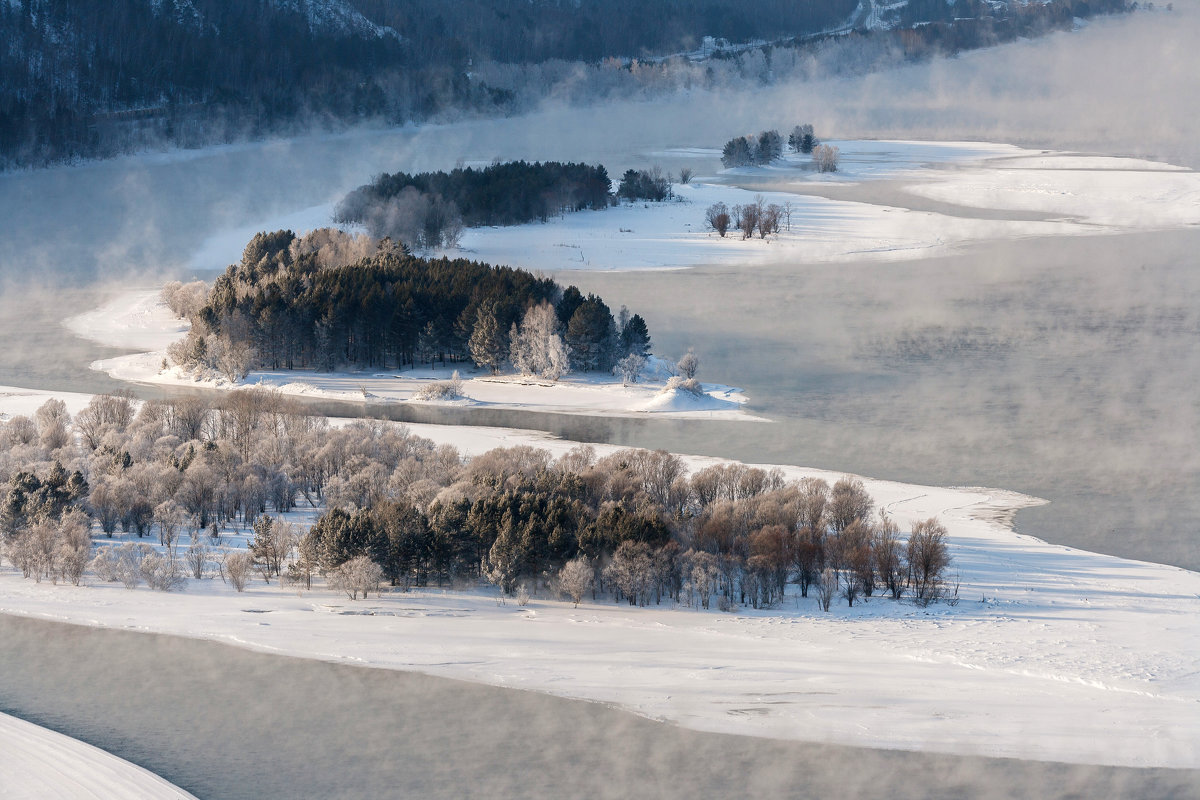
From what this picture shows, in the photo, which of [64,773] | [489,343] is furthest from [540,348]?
[64,773]

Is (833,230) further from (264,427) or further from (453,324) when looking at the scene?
(264,427)

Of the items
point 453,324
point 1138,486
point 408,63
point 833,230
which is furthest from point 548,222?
point 408,63

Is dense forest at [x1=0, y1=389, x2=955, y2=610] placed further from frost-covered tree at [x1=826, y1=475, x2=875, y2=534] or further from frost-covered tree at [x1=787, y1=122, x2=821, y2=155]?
frost-covered tree at [x1=787, y1=122, x2=821, y2=155]

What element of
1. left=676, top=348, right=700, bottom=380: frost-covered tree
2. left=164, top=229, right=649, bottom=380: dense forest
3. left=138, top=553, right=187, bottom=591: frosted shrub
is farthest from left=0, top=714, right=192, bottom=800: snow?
left=676, top=348, right=700, bottom=380: frost-covered tree

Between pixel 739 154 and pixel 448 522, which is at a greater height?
pixel 739 154

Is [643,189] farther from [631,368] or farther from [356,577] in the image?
[356,577]

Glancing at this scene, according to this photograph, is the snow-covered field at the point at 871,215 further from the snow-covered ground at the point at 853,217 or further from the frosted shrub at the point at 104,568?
the frosted shrub at the point at 104,568
